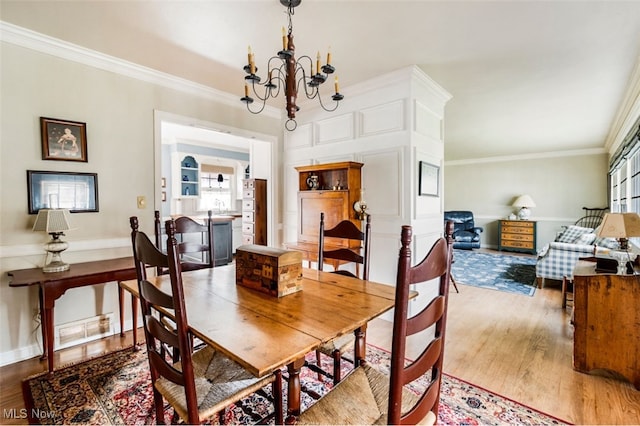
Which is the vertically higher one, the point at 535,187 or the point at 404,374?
the point at 535,187

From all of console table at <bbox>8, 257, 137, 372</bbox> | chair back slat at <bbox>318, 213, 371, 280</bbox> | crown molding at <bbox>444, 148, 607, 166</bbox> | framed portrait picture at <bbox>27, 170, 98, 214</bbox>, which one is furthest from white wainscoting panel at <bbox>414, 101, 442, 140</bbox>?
crown molding at <bbox>444, 148, 607, 166</bbox>

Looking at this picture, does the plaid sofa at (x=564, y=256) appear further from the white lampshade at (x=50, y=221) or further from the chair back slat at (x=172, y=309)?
the white lampshade at (x=50, y=221)

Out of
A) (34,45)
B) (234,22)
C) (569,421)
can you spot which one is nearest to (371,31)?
(234,22)

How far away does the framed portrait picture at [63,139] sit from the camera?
244cm

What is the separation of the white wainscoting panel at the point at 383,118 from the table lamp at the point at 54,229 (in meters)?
2.89

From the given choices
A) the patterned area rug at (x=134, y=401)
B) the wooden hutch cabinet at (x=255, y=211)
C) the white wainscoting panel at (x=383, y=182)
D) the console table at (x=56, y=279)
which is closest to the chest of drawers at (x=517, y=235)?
the white wainscoting panel at (x=383, y=182)

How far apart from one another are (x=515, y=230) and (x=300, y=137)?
20.4 feet

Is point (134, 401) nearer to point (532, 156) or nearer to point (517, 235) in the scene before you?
point (517, 235)

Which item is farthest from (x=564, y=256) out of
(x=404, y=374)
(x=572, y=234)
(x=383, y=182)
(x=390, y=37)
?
(x=404, y=374)

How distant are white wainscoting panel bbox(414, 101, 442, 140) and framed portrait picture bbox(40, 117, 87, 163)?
313cm

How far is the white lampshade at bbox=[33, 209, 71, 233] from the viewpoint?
2236 millimetres

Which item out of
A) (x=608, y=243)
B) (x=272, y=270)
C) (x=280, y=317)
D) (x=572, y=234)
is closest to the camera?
(x=280, y=317)

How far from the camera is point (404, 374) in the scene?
2.99 feet

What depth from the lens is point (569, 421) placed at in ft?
5.48
